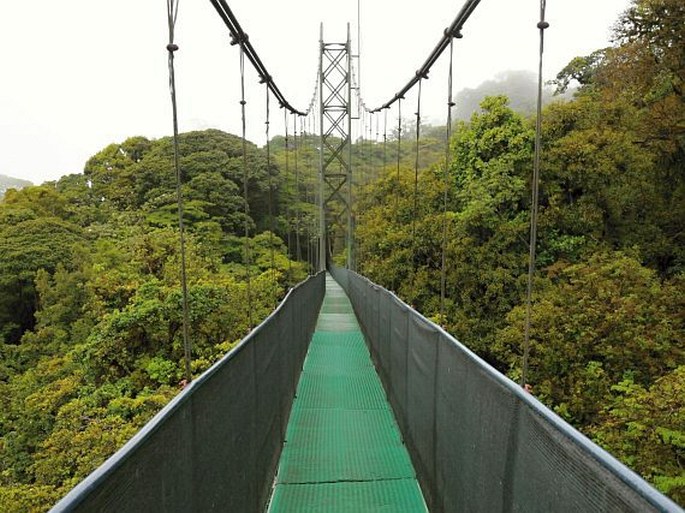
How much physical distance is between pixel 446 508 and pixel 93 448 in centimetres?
607

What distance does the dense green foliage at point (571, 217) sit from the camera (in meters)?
10.3

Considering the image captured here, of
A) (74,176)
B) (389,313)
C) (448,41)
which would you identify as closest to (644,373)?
(389,313)

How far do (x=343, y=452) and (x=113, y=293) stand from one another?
9597 mm

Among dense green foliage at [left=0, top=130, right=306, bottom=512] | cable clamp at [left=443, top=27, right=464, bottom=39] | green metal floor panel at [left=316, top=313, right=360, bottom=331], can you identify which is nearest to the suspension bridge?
cable clamp at [left=443, top=27, right=464, bottom=39]

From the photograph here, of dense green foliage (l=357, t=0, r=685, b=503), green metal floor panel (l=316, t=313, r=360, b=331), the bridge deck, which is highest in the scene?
dense green foliage (l=357, t=0, r=685, b=503)

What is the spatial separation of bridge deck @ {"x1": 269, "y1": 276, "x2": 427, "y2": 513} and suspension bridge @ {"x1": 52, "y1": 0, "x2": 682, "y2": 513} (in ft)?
0.05

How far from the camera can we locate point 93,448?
23.6ft

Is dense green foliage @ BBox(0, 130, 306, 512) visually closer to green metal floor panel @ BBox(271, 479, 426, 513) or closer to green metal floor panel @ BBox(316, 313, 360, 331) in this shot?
green metal floor panel @ BBox(316, 313, 360, 331)

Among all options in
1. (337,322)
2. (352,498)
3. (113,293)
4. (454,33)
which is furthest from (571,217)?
(352,498)

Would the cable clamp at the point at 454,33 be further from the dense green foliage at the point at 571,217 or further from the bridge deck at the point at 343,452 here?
the dense green foliage at the point at 571,217

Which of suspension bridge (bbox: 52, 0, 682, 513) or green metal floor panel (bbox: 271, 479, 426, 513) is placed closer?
suspension bridge (bbox: 52, 0, 682, 513)

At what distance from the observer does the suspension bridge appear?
49.0 inches

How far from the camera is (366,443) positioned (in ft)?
14.8

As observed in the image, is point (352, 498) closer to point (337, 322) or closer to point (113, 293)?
point (337, 322)
